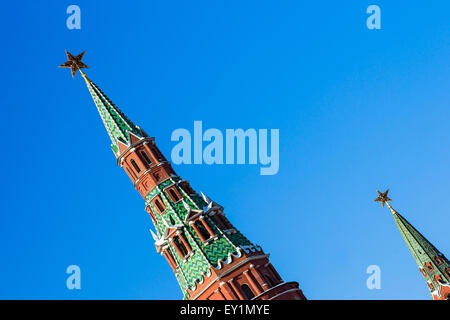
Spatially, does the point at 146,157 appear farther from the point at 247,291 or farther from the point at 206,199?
the point at 247,291

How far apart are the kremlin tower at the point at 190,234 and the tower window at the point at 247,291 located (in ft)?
0.25

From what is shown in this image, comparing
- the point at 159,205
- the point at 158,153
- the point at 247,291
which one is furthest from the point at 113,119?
the point at 247,291

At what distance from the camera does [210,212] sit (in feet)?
144

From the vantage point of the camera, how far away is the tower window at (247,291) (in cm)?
3903

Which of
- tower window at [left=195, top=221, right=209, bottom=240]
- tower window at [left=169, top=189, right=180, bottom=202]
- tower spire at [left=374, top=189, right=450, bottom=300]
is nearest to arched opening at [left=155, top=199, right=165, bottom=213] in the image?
tower window at [left=169, top=189, right=180, bottom=202]

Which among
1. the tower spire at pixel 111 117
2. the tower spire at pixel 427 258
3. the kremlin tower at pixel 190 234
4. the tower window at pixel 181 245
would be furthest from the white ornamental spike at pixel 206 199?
the tower spire at pixel 427 258

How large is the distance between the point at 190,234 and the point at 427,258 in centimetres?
3539

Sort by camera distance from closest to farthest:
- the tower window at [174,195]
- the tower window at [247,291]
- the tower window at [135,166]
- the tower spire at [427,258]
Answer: the tower window at [247,291] → the tower window at [174,195] → the tower window at [135,166] → the tower spire at [427,258]

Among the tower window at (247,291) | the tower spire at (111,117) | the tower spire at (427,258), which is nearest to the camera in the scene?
the tower window at (247,291)

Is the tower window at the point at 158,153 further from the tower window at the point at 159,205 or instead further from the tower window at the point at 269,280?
the tower window at the point at 269,280
